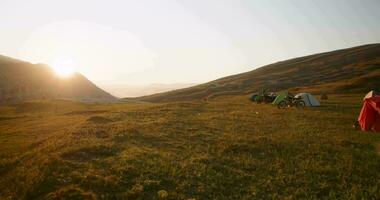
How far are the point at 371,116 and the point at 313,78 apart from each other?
12468 centimetres

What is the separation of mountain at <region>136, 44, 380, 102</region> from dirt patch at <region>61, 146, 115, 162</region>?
8684cm

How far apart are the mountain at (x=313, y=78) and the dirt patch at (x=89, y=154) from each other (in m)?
86.8

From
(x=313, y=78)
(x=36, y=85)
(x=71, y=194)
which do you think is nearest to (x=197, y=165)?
(x=71, y=194)

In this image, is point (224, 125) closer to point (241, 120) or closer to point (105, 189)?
point (241, 120)

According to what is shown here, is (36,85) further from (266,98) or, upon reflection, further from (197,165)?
(197,165)

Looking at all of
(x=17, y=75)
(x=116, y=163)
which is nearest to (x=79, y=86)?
(x=17, y=75)

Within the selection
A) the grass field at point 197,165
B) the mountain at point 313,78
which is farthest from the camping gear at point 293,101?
the mountain at point 313,78

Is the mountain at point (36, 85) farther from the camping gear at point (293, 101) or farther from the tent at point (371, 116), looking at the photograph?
the tent at point (371, 116)

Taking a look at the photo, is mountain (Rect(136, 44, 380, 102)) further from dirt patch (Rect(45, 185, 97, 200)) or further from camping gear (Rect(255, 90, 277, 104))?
dirt patch (Rect(45, 185, 97, 200))

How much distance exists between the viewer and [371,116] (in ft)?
89.9

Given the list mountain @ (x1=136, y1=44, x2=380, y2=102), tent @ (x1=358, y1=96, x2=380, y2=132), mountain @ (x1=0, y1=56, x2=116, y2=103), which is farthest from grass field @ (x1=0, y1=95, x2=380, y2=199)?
mountain @ (x1=0, y1=56, x2=116, y2=103)

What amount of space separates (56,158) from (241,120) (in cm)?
2062

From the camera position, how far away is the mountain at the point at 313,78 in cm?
11431

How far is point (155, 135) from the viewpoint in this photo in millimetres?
26031
